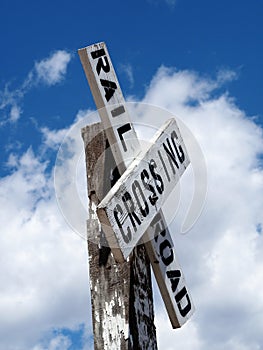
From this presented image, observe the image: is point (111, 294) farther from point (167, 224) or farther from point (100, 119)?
point (100, 119)

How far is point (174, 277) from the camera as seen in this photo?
7.65 ft

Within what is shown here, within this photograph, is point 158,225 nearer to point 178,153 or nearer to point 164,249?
point 164,249

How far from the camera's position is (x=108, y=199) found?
1913 millimetres

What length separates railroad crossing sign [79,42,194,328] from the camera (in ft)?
7.15

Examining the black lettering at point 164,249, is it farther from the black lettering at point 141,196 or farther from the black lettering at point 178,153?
the black lettering at point 178,153

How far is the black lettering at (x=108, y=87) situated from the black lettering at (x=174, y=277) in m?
0.76

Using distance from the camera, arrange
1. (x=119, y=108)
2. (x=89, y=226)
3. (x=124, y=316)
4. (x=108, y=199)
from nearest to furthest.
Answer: (x=108, y=199)
(x=124, y=316)
(x=89, y=226)
(x=119, y=108)

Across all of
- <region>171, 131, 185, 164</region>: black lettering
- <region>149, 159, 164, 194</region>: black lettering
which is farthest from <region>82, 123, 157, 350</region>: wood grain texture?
<region>171, 131, 185, 164</region>: black lettering

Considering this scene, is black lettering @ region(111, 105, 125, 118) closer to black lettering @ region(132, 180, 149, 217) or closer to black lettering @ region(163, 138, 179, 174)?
black lettering @ region(163, 138, 179, 174)

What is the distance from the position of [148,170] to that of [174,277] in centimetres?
46

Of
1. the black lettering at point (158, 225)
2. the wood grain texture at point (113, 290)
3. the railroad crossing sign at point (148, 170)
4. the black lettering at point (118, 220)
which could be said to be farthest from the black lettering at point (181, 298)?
the black lettering at point (118, 220)

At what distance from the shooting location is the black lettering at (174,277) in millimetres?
2314

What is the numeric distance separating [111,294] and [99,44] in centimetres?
105

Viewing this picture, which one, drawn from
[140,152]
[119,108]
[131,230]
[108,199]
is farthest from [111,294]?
[119,108]
